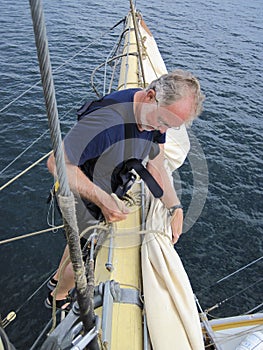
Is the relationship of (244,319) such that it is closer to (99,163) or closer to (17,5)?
(99,163)

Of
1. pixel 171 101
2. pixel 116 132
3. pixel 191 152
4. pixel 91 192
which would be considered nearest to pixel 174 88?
pixel 171 101

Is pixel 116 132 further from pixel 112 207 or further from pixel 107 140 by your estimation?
pixel 112 207

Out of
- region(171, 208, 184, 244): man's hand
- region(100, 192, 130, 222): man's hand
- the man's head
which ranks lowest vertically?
region(171, 208, 184, 244): man's hand

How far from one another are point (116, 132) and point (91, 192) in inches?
15.1

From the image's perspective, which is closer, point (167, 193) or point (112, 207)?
point (112, 207)

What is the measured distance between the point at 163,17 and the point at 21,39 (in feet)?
25.7

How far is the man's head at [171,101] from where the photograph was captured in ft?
6.57

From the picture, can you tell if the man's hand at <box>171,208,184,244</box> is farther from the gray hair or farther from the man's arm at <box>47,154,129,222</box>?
the gray hair

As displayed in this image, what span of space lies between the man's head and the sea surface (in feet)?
9.08

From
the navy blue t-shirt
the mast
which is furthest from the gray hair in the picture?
the mast

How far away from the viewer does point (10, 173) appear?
264 inches

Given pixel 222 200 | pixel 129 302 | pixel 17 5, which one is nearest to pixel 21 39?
pixel 17 5

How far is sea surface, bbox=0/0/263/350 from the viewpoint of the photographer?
497 cm

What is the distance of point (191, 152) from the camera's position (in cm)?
647
